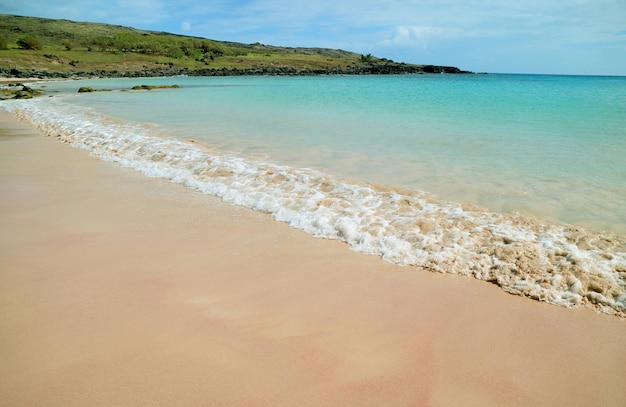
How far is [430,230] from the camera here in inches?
196

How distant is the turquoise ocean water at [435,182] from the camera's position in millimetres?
4266

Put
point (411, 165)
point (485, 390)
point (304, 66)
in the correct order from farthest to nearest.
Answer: point (304, 66) → point (411, 165) → point (485, 390)

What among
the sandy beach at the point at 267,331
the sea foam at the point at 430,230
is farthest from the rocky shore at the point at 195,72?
the sandy beach at the point at 267,331

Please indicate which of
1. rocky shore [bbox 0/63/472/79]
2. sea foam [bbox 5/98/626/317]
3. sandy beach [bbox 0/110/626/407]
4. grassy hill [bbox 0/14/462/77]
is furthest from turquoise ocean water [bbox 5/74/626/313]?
grassy hill [bbox 0/14/462/77]

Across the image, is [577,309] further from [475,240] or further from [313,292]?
[313,292]

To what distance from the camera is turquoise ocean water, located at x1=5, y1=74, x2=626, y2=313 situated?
4266mm

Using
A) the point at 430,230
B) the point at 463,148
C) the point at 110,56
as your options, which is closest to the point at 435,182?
the point at 430,230

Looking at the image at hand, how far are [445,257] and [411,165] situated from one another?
4253 mm

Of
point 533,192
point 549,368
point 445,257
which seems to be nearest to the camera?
point 549,368

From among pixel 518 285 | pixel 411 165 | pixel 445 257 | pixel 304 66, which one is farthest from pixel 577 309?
pixel 304 66

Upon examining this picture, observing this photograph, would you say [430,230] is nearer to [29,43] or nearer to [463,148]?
[463,148]

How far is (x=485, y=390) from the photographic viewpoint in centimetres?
262

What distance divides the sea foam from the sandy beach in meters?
0.27

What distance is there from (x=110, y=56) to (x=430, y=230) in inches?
3994
